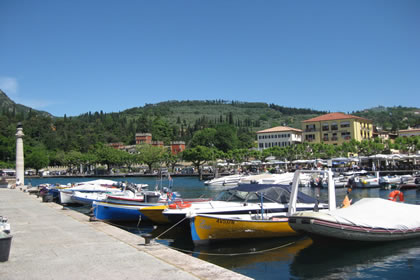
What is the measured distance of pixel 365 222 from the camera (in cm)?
1669

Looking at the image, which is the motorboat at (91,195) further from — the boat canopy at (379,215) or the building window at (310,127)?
the building window at (310,127)

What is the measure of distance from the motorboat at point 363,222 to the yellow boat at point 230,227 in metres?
1.16

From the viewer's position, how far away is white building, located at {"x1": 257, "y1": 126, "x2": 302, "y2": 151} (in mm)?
126312

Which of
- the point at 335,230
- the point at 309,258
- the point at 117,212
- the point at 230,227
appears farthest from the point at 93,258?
the point at 117,212

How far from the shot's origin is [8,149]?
14400 cm

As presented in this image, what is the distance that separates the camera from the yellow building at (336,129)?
351ft

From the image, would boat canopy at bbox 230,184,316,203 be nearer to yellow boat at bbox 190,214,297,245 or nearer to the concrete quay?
yellow boat at bbox 190,214,297,245

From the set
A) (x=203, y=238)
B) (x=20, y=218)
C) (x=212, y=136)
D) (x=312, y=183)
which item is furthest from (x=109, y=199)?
(x=212, y=136)

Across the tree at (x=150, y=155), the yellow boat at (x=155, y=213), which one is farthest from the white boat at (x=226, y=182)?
the tree at (x=150, y=155)

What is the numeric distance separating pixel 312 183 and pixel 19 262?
53654mm

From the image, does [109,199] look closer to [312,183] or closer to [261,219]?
[261,219]

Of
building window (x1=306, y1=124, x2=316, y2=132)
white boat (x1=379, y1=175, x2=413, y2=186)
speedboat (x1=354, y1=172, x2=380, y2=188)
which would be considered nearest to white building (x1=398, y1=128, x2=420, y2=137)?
building window (x1=306, y1=124, x2=316, y2=132)

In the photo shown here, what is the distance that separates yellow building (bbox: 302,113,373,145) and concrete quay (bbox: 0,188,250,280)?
326 feet

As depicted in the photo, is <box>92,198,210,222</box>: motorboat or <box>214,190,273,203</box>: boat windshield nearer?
<box>214,190,273,203</box>: boat windshield
